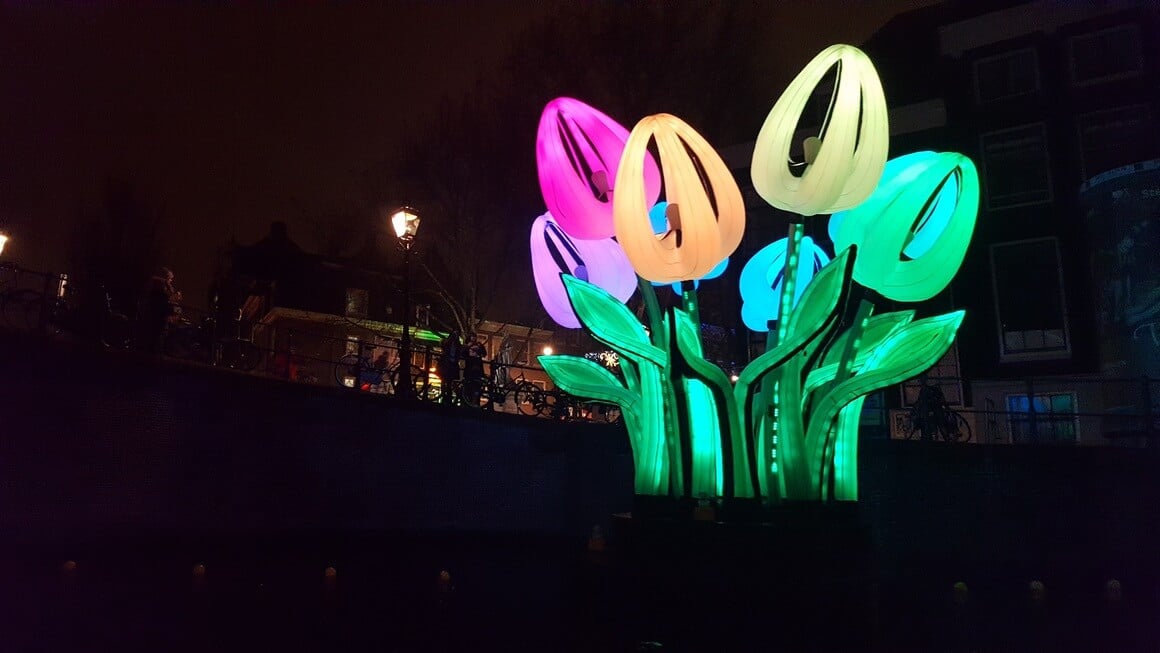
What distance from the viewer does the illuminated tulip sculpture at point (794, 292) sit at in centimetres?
786

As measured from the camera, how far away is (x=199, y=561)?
11.5 metres

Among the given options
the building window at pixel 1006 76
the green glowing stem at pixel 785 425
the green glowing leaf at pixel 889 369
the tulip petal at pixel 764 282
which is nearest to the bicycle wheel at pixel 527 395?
the tulip petal at pixel 764 282

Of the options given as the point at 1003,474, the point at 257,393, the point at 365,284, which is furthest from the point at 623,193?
the point at 365,284

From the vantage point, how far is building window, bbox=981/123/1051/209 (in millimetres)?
19578

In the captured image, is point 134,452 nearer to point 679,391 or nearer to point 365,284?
point 679,391

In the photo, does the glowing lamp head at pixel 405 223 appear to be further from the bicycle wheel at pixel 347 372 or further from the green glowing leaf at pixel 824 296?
the green glowing leaf at pixel 824 296

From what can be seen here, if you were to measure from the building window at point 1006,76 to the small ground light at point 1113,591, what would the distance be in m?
13.4

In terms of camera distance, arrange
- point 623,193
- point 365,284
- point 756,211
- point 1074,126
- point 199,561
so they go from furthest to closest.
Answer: point 365,284, point 756,211, point 1074,126, point 199,561, point 623,193

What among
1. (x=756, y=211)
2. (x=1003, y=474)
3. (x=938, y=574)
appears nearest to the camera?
(x=938, y=574)

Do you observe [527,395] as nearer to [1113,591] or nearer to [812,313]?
[812,313]

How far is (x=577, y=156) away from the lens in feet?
31.0

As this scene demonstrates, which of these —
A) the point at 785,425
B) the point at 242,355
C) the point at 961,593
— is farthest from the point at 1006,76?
the point at 242,355

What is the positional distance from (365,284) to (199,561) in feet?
87.9

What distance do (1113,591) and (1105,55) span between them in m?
A: 14.5
